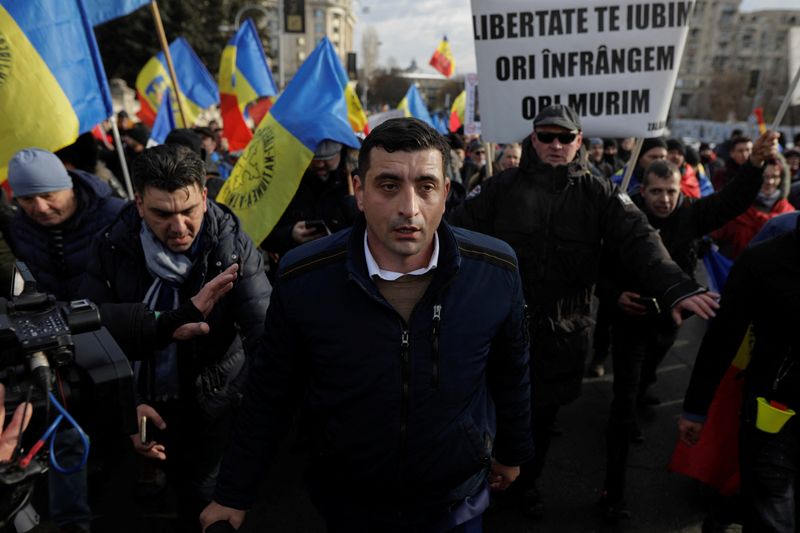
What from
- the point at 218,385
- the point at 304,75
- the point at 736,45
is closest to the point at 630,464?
the point at 218,385

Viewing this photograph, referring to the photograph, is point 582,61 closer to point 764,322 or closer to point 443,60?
point 764,322

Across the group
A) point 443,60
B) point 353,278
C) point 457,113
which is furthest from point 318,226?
point 443,60

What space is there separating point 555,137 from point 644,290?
1.05 meters

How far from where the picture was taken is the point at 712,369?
230 centimetres

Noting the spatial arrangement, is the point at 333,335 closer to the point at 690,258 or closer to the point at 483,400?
the point at 483,400

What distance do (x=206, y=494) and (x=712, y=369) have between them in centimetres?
221

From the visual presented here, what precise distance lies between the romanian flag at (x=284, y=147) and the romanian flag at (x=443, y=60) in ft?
33.5

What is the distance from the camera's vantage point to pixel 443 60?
1420cm

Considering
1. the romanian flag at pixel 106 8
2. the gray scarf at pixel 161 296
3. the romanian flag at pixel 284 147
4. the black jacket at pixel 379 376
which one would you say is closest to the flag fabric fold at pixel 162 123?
the romanian flag at pixel 106 8

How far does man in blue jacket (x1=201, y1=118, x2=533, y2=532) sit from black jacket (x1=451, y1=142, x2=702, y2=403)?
1.02 metres

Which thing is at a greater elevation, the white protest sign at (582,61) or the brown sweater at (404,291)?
the white protest sign at (582,61)

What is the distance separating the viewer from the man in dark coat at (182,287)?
2223 millimetres

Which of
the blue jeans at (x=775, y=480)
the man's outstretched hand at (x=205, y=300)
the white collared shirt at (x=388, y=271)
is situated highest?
the white collared shirt at (x=388, y=271)

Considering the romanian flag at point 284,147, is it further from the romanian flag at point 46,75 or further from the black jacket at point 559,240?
the black jacket at point 559,240
